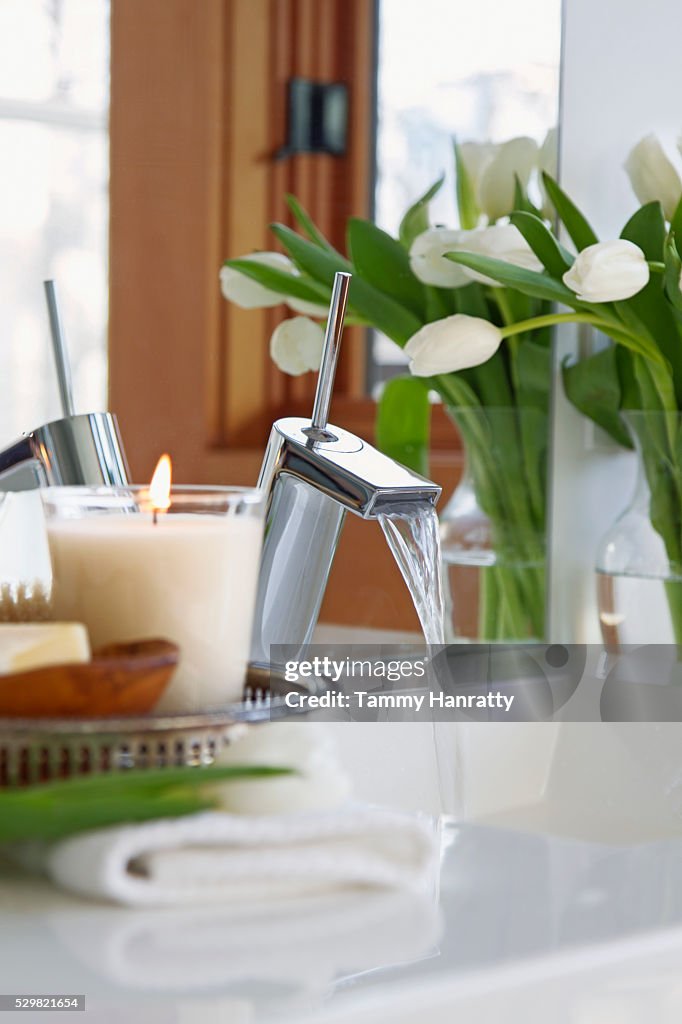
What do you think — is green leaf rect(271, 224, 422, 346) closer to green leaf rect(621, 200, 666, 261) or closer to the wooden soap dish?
green leaf rect(621, 200, 666, 261)

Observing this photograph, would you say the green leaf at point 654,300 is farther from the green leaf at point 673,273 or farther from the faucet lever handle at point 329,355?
the faucet lever handle at point 329,355

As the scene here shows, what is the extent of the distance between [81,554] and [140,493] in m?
0.04

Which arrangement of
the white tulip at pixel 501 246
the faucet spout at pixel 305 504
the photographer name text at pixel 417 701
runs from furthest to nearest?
the white tulip at pixel 501 246 → the photographer name text at pixel 417 701 → the faucet spout at pixel 305 504

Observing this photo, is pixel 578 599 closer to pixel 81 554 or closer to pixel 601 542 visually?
pixel 601 542

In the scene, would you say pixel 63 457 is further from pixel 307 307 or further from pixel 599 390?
pixel 599 390

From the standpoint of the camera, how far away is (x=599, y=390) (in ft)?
2.63

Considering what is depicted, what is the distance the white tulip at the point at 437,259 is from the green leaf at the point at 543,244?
0.04 metres

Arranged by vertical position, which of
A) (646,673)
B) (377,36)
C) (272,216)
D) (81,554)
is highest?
(377,36)

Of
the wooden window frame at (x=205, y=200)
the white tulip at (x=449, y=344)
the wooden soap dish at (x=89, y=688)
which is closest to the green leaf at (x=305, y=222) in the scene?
the wooden window frame at (x=205, y=200)

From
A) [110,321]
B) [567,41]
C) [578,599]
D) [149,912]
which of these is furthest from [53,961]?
[567,41]

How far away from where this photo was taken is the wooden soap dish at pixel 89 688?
0.29 meters

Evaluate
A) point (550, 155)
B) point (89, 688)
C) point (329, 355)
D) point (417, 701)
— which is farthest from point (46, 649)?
point (550, 155)

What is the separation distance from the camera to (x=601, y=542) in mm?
770

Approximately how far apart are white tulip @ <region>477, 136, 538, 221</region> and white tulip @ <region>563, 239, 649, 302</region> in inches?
5.9
